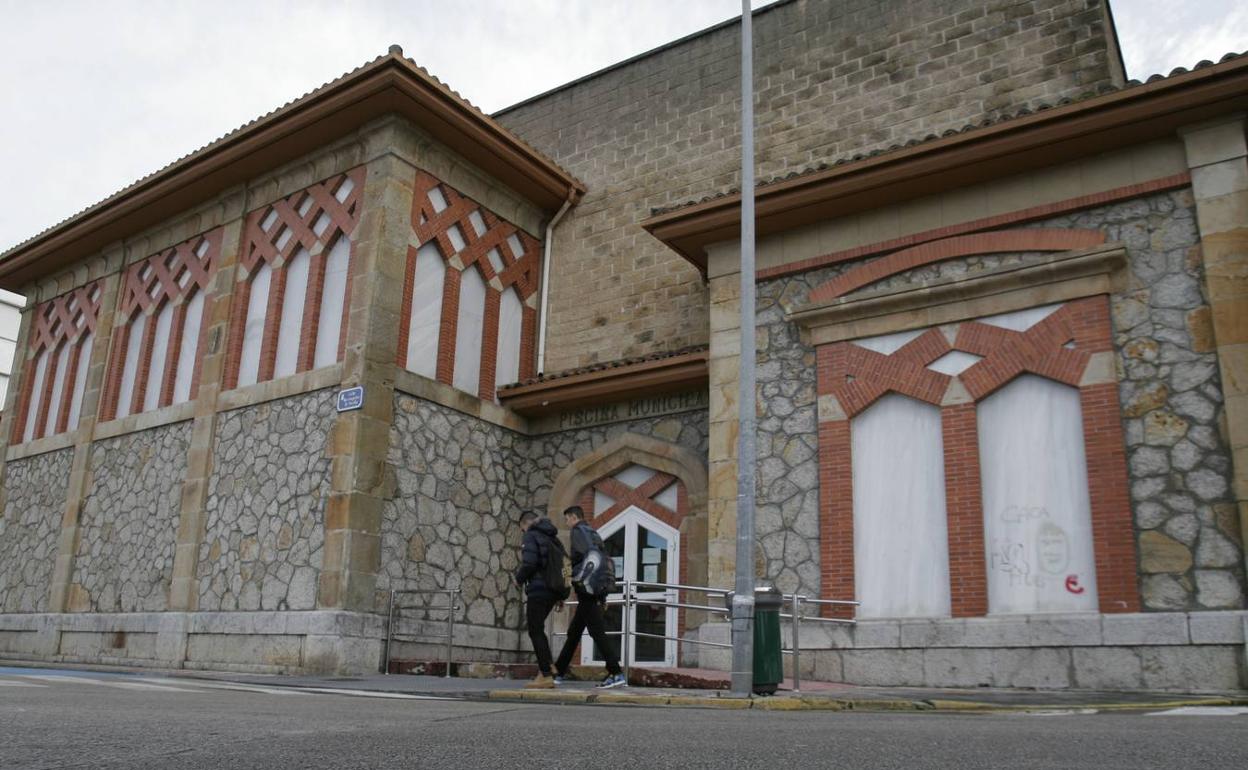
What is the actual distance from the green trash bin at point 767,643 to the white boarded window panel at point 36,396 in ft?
51.5

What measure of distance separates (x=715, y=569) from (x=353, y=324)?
5.71 metres

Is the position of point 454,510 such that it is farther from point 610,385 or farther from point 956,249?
point 956,249

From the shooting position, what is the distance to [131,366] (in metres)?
17.8

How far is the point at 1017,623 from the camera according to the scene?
10336 millimetres

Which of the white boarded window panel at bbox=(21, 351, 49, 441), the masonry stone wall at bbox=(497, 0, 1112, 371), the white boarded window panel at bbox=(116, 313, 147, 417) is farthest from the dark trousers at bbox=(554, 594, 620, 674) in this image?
the white boarded window panel at bbox=(21, 351, 49, 441)

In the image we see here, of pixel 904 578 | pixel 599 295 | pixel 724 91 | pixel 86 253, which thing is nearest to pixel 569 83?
pixel 724 91

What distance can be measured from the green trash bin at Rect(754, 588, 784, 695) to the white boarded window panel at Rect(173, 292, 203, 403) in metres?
10.7

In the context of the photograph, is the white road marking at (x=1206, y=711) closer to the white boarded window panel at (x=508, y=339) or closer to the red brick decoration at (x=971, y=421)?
the red brick decoration at (x=971, y=421)

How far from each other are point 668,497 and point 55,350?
1242 centimetres

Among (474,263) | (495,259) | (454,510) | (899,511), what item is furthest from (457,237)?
(899,511)

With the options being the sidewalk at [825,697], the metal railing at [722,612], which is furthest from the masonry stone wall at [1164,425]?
the sidewalk at [825,697]

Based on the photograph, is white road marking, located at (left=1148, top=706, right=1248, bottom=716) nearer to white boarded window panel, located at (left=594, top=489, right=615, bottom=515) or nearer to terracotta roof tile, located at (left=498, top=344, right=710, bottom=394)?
terracotta roof tile, located at (left=498, top=344, right=710, bottom=394)

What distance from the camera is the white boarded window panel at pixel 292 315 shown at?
15.0m

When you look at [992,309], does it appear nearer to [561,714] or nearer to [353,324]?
[561,714]
